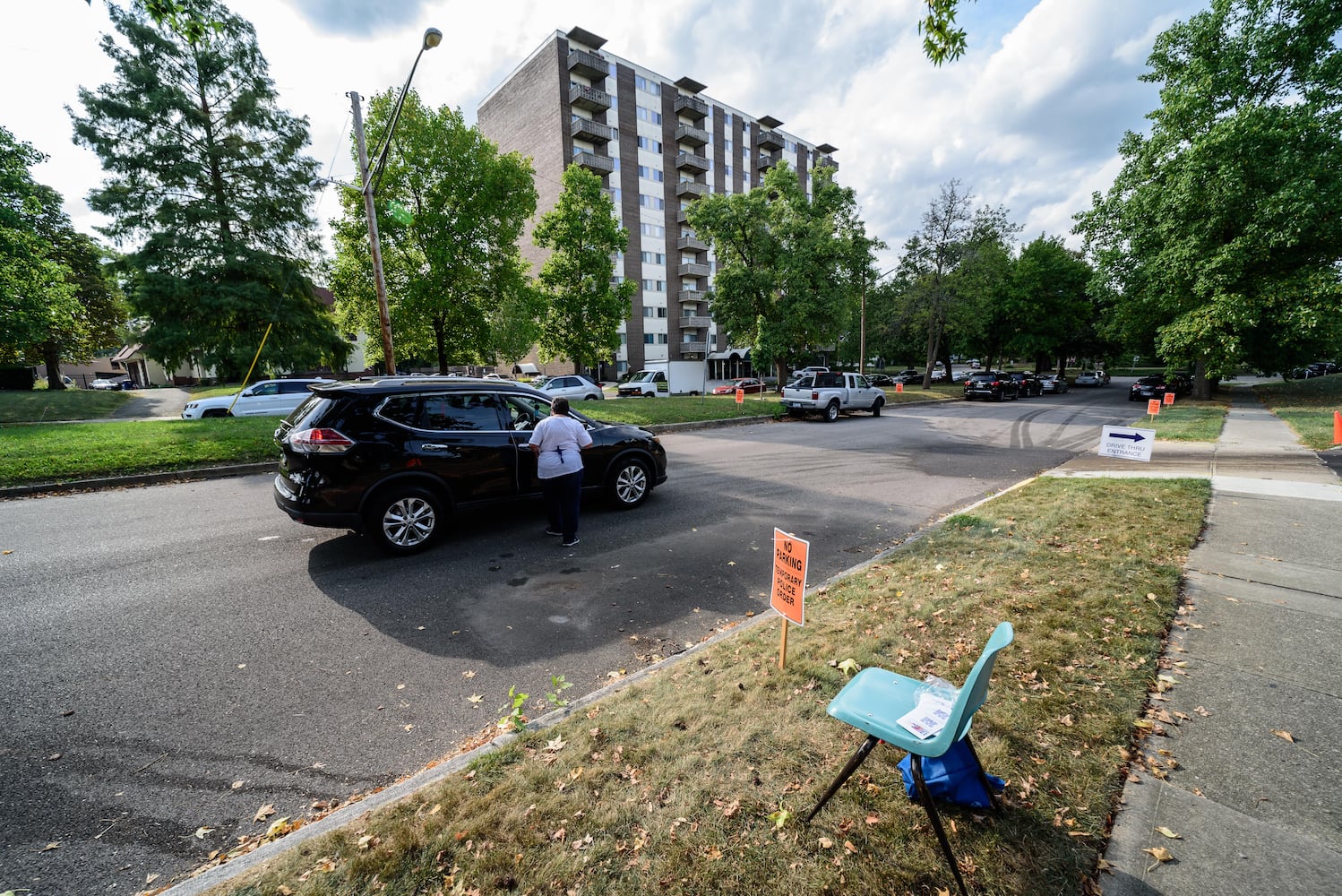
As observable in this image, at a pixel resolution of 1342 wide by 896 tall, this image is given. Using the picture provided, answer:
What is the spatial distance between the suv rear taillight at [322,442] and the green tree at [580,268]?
90.0ft

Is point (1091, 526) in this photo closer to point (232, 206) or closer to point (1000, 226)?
point (232, 206)

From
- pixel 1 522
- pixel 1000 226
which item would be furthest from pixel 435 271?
pixel 1000 226

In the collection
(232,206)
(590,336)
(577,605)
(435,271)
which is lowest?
(577,605)

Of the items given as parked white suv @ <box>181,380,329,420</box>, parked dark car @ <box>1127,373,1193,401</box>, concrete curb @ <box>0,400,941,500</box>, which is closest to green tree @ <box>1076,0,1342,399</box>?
parked dark car @ <box>1127,373,1193,401</box>

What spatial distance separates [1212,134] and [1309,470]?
62.8ft

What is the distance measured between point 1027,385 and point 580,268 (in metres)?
32.4

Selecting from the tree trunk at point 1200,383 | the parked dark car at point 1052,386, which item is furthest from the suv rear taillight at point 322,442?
the parked dark car at point 1052,386

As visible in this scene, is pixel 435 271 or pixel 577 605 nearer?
pixel 577 605

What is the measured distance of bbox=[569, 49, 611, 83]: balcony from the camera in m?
43.8

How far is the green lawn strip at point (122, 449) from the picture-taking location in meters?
9.12

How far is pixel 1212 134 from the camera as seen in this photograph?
2034 cm

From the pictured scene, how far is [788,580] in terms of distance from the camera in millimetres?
3619

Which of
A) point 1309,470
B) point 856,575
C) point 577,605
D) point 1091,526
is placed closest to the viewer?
point 577,605

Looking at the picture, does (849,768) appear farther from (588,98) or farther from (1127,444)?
(588,98)
